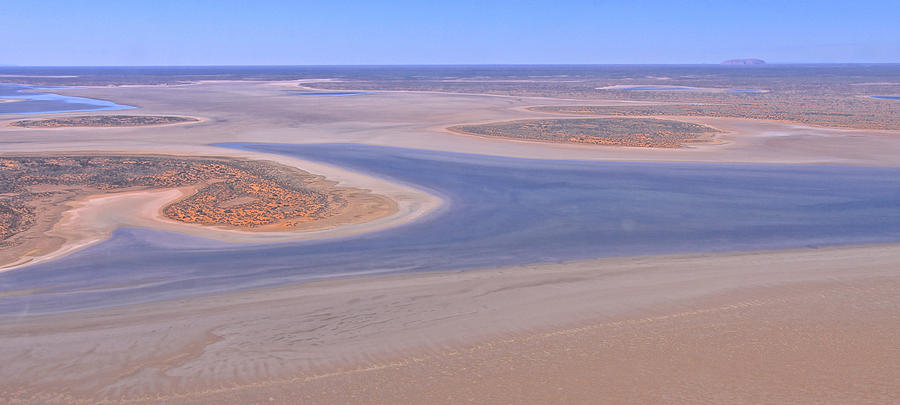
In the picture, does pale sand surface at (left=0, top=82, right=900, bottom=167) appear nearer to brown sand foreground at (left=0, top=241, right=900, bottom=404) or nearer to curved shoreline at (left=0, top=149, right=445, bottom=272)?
curved shoreline at (left=0, top=149, right=445, bottom=272)

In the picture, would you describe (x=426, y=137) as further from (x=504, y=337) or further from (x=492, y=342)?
(x=492, y=342)

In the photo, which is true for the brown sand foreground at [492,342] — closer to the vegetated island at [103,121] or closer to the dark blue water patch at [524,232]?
the dark blue water patch at [524,232]

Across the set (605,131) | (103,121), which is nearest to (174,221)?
(605,131)

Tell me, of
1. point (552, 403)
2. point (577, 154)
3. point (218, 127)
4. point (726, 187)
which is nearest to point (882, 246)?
point (726, 187)

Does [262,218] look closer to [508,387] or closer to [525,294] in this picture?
[525,294]

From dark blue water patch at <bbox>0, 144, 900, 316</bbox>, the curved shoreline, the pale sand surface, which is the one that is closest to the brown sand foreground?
dark blue water patch at <bbox>0, 144, 900, 316</bbox>

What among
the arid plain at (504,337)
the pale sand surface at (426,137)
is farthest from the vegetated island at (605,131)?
the arid plain at (504,337)
